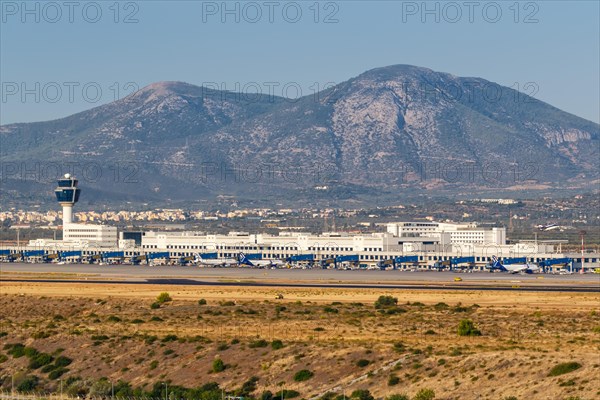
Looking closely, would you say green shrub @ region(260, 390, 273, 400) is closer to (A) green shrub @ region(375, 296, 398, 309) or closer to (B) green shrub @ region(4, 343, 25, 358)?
(B) green shrub @ region(4, 343, 25, 358)

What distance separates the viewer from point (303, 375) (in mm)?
67500

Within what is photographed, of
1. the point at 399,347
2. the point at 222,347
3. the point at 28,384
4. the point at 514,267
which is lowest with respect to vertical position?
the point at 28,384

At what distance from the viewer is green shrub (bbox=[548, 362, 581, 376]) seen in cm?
6212

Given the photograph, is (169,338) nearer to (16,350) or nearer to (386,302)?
(16,350)

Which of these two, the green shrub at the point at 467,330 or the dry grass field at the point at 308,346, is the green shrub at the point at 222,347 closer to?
the dry grass field at the point at 308,346

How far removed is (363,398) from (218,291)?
68571mm

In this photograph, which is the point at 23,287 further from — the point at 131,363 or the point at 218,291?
the point at 131,363

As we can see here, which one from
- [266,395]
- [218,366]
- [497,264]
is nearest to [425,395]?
[266,395]

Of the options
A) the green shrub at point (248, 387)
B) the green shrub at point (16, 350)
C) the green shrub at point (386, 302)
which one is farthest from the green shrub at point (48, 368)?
the green shrub at point (386, 302)

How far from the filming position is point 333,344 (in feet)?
247

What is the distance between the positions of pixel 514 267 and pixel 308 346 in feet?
398

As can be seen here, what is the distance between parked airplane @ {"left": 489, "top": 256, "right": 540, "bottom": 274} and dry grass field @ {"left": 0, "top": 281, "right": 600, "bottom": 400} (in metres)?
73.2

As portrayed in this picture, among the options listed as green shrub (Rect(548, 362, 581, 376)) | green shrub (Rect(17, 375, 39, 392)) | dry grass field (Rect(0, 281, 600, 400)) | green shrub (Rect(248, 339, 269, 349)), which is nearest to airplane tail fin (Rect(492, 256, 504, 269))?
dry grass field (Rect(0, 281, 600, 400))

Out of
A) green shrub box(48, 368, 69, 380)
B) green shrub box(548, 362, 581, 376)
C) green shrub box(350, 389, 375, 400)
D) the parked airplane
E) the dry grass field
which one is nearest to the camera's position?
green shrub box(350, 389, 375, 400)
